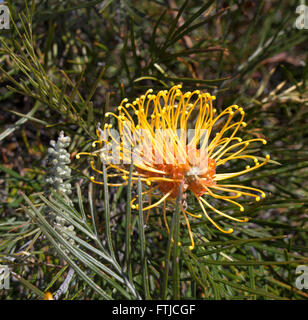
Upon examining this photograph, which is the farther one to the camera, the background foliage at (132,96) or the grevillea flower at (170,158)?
the background foliage at (132,96)

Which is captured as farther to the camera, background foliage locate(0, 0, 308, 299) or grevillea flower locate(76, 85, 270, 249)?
background foliage locate(0, 0, 308, 299)

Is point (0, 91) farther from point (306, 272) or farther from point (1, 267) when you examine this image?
point (306, 272)

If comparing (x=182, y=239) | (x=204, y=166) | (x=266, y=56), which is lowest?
(x=182, y=239)

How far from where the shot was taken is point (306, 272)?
28.4 inches

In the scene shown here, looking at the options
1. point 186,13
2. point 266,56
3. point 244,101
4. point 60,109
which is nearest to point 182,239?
point 60,109

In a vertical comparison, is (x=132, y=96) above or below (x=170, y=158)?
above

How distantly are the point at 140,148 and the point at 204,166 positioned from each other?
0.50 ft

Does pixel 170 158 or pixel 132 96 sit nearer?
pixel 170 158

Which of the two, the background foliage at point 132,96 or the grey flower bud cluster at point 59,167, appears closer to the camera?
the grey flower bud cluster at point 59,167

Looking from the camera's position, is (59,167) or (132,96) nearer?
(59,167)

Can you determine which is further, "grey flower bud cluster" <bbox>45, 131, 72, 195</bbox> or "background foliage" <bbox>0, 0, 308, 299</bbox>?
"background foliage" <bbox>0, 0, 308, 299</bbox>

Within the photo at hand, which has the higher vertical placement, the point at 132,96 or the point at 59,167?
the point at 132,96
